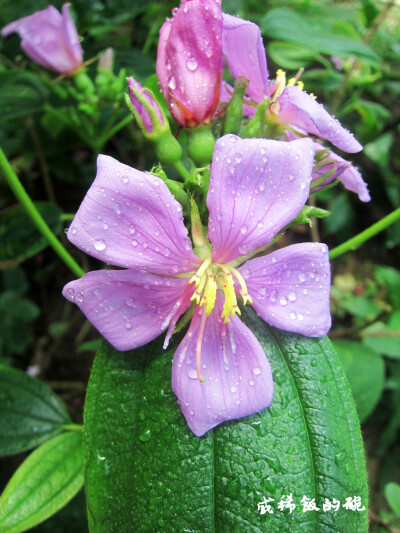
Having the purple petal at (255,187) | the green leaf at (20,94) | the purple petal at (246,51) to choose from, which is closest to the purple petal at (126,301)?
the purple petal at (255,187)

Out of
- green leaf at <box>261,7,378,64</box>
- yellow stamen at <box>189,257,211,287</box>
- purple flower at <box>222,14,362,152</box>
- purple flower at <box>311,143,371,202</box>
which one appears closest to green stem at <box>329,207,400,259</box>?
purple flower at <box>311,143,371,202</box>

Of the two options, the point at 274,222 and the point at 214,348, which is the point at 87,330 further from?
the point at 274,222

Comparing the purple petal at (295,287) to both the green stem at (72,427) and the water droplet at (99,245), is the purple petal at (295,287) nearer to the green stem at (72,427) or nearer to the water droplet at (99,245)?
the water droplet at (99,245)

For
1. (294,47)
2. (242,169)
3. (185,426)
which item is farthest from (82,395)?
(294,47)

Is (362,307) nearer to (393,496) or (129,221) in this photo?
(393,496)

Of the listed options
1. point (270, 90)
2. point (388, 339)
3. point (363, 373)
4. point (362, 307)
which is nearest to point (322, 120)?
point (270, 90)

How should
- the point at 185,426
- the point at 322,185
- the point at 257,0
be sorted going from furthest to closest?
the point at 257,0 < the point at 322,185 < the point at 185,426
